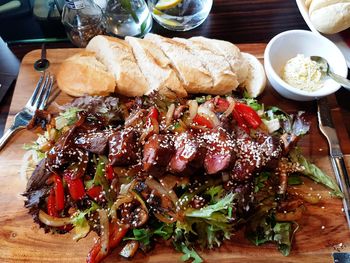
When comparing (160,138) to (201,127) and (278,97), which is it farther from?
(278,97)

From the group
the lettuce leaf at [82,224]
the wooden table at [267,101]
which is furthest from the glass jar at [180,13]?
the lettuce leaf at [82,224]

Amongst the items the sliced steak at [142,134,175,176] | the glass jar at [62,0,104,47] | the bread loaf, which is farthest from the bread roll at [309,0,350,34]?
the glass jar at [62,0,104,47]

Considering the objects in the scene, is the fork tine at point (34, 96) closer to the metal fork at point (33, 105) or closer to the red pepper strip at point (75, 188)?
the metal fork at point (33, 105)

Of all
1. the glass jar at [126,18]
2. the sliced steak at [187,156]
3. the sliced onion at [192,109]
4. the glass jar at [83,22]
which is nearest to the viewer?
the sliced steak at [187,156]

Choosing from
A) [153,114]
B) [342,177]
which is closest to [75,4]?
[153,114]

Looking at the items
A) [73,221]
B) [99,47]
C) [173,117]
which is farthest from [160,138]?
[99,47]
